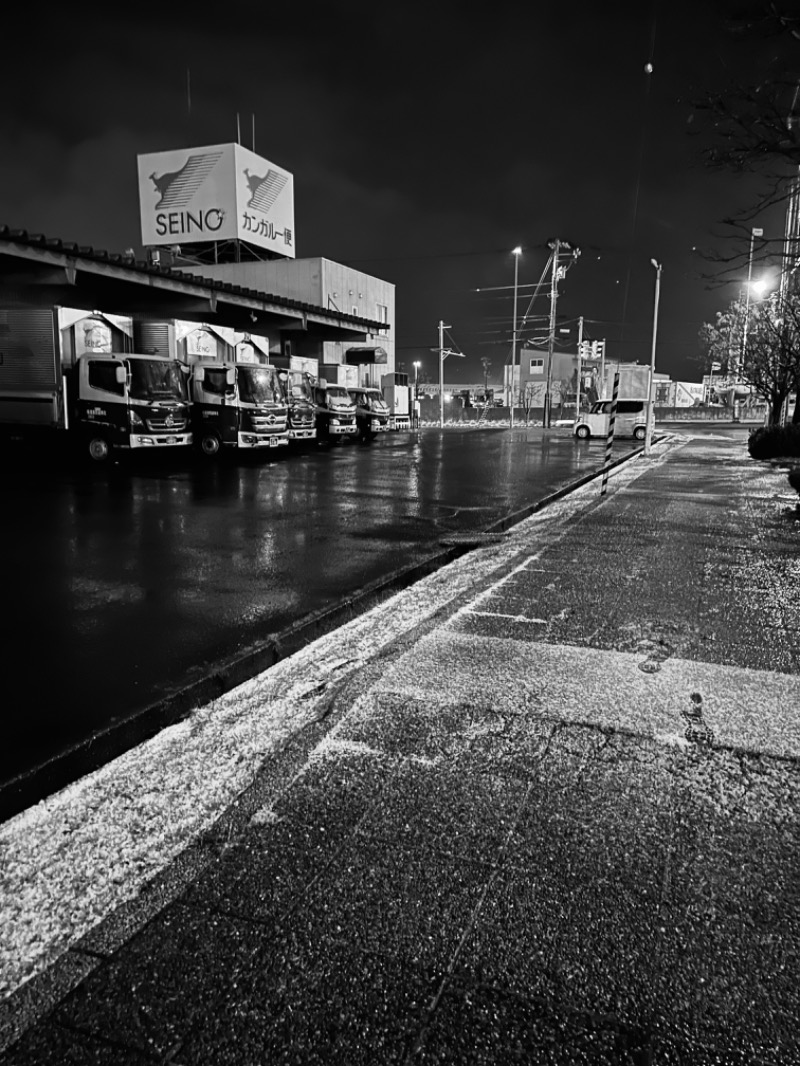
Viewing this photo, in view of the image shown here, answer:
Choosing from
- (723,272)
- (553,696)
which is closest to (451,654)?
(553,696)

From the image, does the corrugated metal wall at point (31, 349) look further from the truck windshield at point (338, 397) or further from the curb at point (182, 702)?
the curb at point (182, 702)

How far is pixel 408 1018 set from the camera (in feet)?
6.37

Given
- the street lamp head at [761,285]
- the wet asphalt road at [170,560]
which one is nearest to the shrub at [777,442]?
the street lamp head at [761,285]

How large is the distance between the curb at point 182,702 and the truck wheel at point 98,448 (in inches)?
519

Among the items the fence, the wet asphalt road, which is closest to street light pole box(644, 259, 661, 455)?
the wet asphalt road

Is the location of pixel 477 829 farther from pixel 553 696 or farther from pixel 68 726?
pixel 68 726

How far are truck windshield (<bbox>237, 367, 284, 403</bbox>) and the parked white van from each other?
55.4 feet

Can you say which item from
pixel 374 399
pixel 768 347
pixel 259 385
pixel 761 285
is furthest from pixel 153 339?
pixel 761 285

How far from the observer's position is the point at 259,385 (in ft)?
69.9

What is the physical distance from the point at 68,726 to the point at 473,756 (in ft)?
6.73

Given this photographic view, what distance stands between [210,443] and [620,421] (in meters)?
21.5

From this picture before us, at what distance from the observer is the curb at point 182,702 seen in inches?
125

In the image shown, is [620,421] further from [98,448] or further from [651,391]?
[98,448]

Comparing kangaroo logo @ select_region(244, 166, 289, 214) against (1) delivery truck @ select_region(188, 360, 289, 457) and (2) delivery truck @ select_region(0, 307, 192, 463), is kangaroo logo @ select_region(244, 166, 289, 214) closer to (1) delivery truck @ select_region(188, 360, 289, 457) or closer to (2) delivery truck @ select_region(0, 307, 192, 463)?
(1) delivery truck @ select_region(188, 360, 289, 457)
